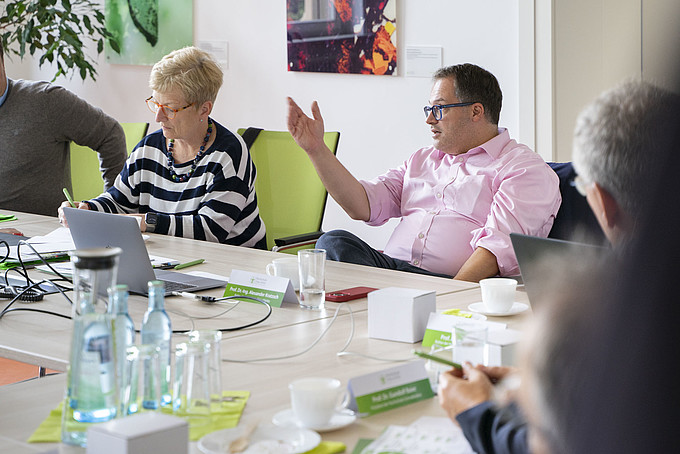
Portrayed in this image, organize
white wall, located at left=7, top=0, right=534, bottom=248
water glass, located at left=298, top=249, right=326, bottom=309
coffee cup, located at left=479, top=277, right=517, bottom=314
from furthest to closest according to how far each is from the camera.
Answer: white wall, located at left=7, top=0, right=534, bottom=248, water glass, located at left=298, top=249, right=326, bottom=309, coffee cup, located at left=479, top=277, right=517, bottom=314

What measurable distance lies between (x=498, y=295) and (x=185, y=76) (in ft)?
5.32

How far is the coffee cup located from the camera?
1661 millimetres

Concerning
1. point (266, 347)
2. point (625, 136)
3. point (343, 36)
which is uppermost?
point (343, 36)

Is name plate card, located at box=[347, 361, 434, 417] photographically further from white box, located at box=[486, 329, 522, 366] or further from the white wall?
the white wall

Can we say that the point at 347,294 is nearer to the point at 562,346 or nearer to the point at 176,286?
the point at 176,286

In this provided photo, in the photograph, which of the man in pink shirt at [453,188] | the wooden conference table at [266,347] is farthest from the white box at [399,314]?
the man in pink shirt at [453,188]

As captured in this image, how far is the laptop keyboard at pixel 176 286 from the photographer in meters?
1.90

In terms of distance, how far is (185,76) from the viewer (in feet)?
9.48

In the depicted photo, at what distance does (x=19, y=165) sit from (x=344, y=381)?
2743 millimetres

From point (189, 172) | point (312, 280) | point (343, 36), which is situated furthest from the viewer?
point (343, 36)

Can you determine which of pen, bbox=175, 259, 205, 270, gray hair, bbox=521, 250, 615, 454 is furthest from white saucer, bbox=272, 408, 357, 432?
pen, bbox=175, 259, 205, 270

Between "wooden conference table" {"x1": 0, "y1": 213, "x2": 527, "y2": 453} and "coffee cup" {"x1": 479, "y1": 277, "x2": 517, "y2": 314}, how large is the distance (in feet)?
0.10

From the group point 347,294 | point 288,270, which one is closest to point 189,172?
point 288,270

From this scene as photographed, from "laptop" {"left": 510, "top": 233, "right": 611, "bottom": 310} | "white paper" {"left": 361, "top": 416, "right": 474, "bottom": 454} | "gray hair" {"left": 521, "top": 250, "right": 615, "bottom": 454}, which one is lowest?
"white paper" {"left": 361, "top": 416, "right": 474, "bottom": 454}
